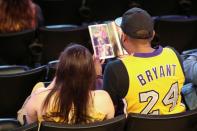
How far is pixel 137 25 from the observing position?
263cm

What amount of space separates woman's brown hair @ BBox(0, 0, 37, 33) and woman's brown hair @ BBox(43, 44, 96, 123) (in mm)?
1580

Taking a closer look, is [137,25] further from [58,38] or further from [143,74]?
[58,38]

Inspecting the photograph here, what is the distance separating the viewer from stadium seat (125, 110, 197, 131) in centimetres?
234

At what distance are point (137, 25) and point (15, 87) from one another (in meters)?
0.91

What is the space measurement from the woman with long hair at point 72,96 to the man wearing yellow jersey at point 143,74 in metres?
0.15

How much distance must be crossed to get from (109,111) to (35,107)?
39 cm

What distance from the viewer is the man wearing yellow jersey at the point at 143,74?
8.23 feet

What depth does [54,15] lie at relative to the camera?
14.8 feet

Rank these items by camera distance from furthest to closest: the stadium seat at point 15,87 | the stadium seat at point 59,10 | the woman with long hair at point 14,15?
the stadium seat at point 59,10, the woman with long hair at point 14,15, the stadium seat at point 15,87

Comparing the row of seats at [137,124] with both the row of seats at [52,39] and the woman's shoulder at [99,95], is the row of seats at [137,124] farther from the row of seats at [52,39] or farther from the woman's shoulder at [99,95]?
the row of seats at [52,39]

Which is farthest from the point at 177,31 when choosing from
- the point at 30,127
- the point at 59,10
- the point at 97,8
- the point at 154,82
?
the point at 30,127

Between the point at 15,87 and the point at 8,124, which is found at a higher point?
the point at 15,87

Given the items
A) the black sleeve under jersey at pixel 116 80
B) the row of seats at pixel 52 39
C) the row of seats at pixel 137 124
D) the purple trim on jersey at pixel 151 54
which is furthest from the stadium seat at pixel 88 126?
the row of seats at pixel 52 39

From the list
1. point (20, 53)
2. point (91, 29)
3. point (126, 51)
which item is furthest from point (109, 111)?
point (20, 53)
